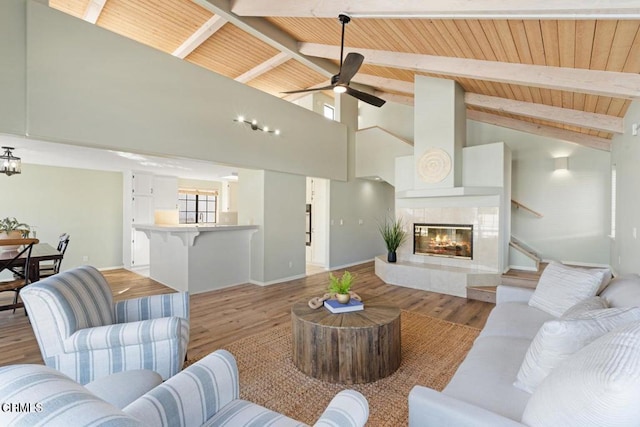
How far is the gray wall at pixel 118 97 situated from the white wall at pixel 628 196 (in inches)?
196

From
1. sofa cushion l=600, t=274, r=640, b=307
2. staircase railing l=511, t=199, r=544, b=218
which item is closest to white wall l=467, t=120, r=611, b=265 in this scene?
staircase railing l=511, t=199, r=544, b=218

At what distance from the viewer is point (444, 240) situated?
5645 millimetres

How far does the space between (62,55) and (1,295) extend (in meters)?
3.85

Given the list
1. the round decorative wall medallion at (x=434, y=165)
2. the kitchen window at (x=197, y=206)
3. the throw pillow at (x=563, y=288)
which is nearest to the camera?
the throw pillow at (x=563, y=288)

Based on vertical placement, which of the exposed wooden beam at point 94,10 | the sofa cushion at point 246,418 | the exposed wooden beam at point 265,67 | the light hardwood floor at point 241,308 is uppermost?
the exposed wooden beam at point 265,67

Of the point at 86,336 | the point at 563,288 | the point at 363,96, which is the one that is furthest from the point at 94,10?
the point at 563,288

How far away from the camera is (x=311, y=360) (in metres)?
2.39

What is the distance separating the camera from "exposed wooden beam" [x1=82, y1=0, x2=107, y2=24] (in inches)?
155

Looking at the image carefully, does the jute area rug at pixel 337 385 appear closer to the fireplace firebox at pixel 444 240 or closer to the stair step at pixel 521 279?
the stair step at pixel 521 279

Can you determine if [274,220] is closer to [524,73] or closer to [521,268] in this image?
[524,73]

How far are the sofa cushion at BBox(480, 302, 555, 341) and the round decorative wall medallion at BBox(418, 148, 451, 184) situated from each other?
9.61ft

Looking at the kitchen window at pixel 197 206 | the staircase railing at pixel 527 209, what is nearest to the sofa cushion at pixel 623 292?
the staircase railing at pixel 527 209

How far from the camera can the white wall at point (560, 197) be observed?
5.95m

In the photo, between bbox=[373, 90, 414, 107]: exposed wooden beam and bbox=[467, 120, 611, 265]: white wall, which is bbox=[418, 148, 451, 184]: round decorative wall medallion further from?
bbox=[467, 120, 611, 265]: white wall
